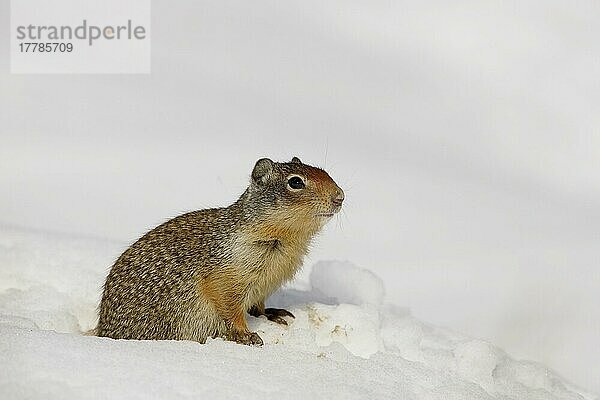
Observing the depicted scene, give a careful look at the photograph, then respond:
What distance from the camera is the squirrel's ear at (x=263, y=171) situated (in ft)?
15.9

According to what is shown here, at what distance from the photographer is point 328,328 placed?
4758mm

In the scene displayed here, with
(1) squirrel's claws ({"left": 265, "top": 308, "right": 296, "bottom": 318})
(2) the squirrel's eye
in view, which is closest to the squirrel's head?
(2) the squirrel's eye

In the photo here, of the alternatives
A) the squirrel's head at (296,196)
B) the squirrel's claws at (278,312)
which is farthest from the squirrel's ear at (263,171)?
the squirrel's claws at (278,312)

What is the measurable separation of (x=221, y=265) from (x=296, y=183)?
0.48 m

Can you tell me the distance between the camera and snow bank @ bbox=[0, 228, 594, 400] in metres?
3.72

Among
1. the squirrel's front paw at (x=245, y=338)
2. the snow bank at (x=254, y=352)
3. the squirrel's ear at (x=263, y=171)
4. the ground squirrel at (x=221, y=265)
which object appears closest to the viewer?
the snow bank at (x=254, y=352)

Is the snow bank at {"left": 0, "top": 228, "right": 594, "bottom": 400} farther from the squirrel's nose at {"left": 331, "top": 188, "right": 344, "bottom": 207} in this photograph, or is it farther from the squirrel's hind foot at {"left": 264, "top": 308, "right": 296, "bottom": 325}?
the squirrel's nose at {"left": 331, "top": 188, "right": 344, "bottom": 207}

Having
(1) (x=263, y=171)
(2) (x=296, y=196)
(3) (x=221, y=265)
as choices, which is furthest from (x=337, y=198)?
(3) (x=221, y=265)

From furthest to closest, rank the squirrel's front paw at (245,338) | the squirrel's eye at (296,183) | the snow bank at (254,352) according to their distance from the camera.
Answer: the squirrel's eye at (296,183) → the squirrel's front paw at (245,338) → the snow bank at (254,352)

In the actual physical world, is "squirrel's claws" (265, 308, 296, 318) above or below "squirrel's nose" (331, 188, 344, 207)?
below

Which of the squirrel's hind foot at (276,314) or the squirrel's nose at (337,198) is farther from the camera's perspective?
the squirrel's hind foot at (276,314)

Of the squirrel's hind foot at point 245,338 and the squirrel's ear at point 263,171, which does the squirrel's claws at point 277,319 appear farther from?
the squirrel's ear at point 263,171

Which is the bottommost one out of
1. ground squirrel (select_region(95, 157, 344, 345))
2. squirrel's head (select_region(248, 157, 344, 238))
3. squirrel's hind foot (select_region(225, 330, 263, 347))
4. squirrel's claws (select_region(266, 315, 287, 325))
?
squirrel's claws (select_region(266, 315, 287, 325))

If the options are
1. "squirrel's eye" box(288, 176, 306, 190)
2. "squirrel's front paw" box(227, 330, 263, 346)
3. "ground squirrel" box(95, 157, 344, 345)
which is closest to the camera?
"squirrel's front paw" box(227, 330, 263, 346)
